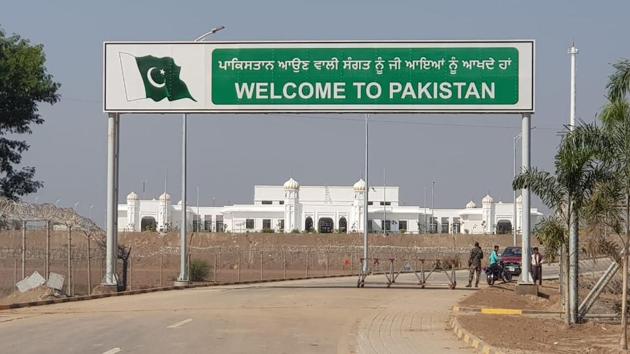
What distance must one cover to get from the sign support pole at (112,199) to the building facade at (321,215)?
85030 mm

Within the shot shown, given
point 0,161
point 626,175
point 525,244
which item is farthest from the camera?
point 0,161

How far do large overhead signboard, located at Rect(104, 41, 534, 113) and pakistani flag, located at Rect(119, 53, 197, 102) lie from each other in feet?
1.64

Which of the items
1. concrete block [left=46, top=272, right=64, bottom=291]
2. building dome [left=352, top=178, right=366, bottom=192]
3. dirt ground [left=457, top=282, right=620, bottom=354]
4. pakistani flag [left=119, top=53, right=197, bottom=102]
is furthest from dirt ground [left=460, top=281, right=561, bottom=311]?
building dome [left=352, top=178, right=366, bottom=192]

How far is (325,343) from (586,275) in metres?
19.2

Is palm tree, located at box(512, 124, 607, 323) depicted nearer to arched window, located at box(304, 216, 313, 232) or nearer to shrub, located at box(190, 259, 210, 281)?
shrub, located at box(190, 259, 210, 281)

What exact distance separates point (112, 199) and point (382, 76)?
9.79 m

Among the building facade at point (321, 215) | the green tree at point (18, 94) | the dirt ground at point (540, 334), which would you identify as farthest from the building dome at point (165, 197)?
the dirt ground at point (540, 334)

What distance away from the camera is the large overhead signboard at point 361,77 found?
1207 inches

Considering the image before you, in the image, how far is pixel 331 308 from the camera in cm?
2561

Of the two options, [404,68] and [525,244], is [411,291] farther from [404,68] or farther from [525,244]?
[404,68]

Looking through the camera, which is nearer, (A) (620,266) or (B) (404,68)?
(A) (620,266)

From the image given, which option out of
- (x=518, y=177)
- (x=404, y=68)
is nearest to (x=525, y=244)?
(x=404, y=68)

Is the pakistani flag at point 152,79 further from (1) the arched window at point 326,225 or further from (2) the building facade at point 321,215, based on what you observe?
(1) the arched window at point 326,225

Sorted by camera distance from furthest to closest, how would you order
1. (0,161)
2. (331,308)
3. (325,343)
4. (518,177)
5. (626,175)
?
(0,161), (331,308), (518,177), (325,343), (626,175)
